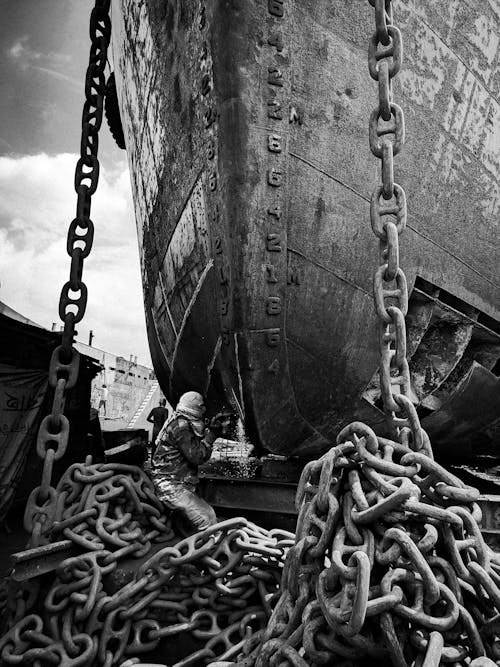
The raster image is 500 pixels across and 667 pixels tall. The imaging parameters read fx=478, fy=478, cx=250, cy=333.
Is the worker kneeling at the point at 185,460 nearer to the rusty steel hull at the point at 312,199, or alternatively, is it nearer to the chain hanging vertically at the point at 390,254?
the rusty steel hull at the point at 312,199

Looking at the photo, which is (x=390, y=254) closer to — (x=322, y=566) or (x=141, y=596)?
(x=322, y=566)

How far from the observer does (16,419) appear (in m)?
4.46

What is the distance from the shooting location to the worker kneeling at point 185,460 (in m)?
2.21

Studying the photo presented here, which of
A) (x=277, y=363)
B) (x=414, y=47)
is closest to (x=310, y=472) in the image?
(x=277, y=363)

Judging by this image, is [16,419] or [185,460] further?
[16,419]

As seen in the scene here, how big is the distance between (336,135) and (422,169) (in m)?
0.56

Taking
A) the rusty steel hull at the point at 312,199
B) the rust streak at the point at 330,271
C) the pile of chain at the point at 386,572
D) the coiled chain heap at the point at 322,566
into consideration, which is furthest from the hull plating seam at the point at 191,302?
the pile of chain at the point at 386,572

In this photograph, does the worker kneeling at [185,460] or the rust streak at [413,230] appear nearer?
the worker kneeling at [185,460]

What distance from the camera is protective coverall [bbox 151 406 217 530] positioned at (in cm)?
220

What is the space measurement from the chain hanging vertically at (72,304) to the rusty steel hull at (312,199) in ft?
1.20

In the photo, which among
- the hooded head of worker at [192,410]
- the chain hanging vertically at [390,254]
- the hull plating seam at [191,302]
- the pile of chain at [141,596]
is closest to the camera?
the chain hanging vertically at [390,254]

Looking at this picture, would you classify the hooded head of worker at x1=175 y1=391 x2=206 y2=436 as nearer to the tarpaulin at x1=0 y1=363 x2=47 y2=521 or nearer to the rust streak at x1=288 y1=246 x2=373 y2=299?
the rust streak at x1=288 y1=246 x2=373 y2=299

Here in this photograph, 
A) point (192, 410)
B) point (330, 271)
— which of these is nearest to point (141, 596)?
point (192, 410)

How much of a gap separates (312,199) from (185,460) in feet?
4.71
